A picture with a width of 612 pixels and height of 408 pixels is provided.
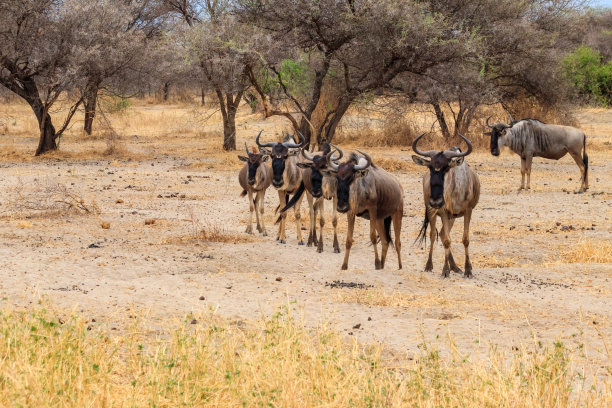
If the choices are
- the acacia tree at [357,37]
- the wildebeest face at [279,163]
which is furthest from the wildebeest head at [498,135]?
the wildebeest face at [279,163]

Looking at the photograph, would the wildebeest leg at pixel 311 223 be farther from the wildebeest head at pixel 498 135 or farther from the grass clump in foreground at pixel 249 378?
the wildebeest head at pixel 498 135

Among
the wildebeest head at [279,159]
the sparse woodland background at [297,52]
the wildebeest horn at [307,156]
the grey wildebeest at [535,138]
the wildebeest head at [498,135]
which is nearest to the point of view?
the wildebeest horn at [307,156]

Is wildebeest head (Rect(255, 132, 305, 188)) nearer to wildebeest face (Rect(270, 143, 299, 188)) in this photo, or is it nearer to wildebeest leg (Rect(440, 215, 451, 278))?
wildebeest face (Rect(270, 143, 299, 188))

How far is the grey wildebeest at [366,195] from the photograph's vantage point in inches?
337

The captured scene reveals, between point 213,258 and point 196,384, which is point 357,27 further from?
point 196,384

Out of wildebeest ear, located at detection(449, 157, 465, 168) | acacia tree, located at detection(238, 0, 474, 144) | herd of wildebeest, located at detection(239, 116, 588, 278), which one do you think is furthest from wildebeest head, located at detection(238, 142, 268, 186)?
acacia tree, located at detection(238, 0, 474, 144)

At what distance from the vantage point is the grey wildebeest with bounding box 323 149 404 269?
8.55 metres

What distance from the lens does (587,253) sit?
31.3 feet

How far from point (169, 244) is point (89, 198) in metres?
4.51

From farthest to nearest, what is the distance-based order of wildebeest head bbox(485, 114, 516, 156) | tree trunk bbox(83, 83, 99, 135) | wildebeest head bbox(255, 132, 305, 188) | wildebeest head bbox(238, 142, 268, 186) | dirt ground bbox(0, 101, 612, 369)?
tree trunk bbox(83, 83, 99, 135), wildebeest head bbox(485, 114, 516, 156), wildebeest head bbox(238, 142, 268, 186), wildebeest head bbox(255, 132, 305, 188), dirt ground bbox(0, 101, 612, 369)

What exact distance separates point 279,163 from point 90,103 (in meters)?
15.5

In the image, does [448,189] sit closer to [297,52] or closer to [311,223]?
[311,223]

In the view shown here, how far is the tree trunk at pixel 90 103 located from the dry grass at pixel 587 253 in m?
13.5

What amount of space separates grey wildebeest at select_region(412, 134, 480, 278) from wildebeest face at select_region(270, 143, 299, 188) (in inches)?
101
